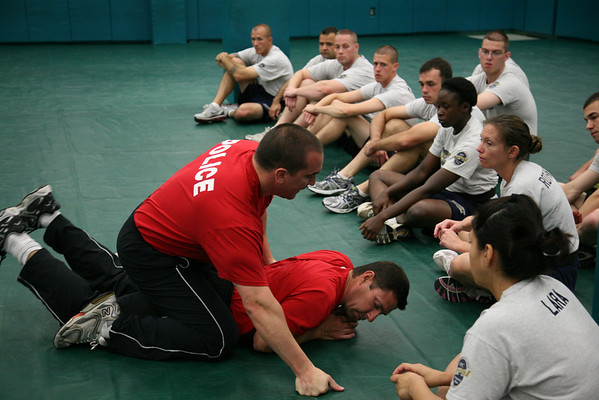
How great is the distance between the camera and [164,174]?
6.44 m

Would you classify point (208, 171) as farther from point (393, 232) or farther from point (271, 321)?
point (393, 232)

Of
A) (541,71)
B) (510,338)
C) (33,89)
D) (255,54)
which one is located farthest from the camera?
(541,71)

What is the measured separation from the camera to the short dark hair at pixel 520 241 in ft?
7.84

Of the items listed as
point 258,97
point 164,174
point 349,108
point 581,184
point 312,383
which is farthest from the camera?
point 258,97

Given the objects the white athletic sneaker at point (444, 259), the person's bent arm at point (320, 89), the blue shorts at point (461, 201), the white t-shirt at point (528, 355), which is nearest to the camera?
the white t-shirt at point (528, 355)

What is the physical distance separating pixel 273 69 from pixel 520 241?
6623 mm

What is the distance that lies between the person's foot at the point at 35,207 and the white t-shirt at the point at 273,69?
5.13 meters

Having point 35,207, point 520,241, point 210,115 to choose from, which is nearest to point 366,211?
point 35,207

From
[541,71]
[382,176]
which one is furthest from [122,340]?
[541,71]

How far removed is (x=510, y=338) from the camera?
226cm

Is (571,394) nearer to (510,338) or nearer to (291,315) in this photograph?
(510,338)

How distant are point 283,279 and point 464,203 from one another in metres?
2.01

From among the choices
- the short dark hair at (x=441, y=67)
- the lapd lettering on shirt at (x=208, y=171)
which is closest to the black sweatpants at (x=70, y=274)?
the lapd lettering on shirt at (x=208, y=171)

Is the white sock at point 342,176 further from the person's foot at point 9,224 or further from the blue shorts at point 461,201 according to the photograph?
the person's foot at point 9,224
